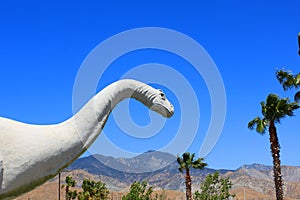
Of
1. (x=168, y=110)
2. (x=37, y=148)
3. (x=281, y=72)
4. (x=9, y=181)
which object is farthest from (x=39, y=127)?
(x=281, y=72)

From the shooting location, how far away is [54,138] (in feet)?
18.6

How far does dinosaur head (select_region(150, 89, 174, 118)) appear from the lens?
5922mm

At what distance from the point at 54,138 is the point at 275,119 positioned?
66.1 feet

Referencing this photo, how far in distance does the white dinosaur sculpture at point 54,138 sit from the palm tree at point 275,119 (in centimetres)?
1888

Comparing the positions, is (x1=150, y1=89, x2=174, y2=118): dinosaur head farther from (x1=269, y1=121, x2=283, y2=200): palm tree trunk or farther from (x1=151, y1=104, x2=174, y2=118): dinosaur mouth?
(x1=269, y1=121, x2=283, y2=200): palm tree trunk

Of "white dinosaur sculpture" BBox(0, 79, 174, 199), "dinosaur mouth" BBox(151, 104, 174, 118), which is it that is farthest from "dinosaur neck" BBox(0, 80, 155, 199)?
"dinosaur mouth" BBox(151, 104, 174, 118)

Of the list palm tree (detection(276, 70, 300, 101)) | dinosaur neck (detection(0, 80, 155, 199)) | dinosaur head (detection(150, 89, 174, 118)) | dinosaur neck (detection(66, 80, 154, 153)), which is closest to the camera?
dinosaur neck (detection(0, 80, 155, 199))

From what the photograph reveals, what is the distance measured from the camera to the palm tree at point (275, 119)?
77.2 ft

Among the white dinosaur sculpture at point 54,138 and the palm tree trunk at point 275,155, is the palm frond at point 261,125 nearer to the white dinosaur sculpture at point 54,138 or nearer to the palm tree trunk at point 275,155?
the palm tree trunk at point 275,155

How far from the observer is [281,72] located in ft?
69.7

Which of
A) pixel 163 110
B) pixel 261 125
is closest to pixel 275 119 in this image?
pixel 261 125

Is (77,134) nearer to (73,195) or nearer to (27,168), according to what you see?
(27,168)

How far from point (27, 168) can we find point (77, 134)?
73 cm

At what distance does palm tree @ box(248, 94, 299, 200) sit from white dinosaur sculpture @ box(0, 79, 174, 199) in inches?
743
